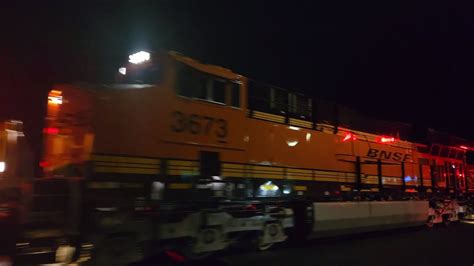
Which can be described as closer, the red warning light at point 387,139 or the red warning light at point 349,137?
the red warning light at point 349,137

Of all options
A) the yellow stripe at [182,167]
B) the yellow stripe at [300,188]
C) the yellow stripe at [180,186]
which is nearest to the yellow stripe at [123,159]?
the yellow stripe at [182,167]

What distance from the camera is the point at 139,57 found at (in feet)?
30.6

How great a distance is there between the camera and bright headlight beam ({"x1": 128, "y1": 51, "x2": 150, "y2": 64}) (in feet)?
30.3

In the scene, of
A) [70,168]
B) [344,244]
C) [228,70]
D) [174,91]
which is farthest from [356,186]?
[70,168]

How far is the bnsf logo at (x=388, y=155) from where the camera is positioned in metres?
15.6

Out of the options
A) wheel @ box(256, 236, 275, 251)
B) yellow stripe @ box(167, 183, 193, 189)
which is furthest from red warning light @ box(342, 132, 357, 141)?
yellow stripe @ box(167, 183, 193, 189)

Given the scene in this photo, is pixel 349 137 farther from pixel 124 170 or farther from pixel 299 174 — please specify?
pixel 124 170

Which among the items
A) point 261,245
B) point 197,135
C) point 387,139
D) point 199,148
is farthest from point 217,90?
point 387,139

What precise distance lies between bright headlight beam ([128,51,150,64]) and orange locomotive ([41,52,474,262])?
31 mm

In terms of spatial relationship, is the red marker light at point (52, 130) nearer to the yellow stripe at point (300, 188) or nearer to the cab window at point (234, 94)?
the cab window at point (234, 94)

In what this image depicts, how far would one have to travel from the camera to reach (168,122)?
9.01 metres

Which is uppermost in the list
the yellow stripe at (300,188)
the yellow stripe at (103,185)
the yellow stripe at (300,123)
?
the yellow stripe at (300,123)

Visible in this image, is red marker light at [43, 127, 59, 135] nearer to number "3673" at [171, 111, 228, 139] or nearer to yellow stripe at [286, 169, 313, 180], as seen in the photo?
number "3673" at [171, 111, 228, 139]

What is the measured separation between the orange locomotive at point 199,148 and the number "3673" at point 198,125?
0.02 m
